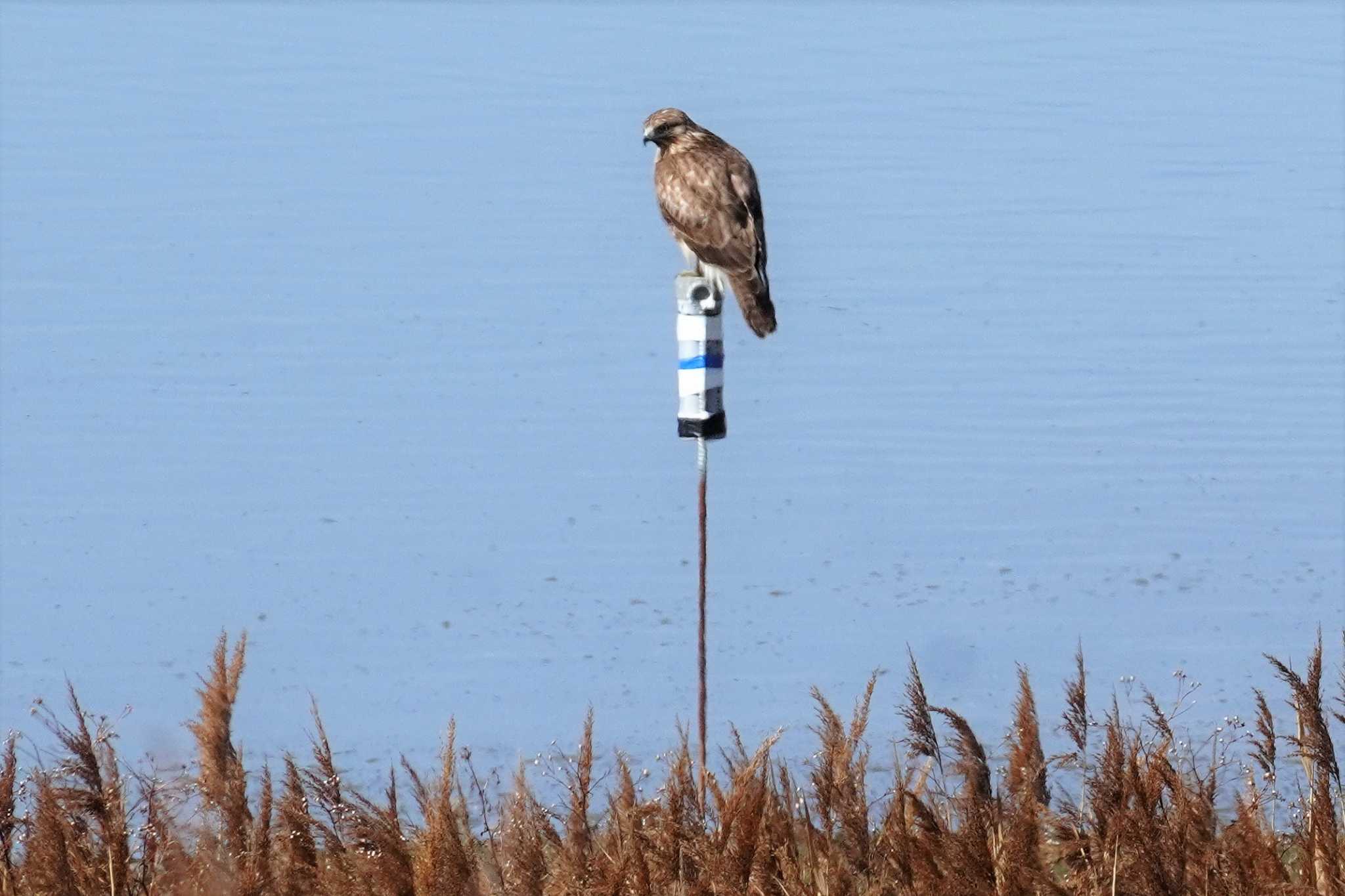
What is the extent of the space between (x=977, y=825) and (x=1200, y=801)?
0.42 metres

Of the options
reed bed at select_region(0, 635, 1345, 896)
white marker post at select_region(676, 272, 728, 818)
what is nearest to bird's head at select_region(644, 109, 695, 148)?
white marker post at select_region(676, 272, 728, 818)

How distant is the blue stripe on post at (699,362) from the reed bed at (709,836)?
1.69 meters

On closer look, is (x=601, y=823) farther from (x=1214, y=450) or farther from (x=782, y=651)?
(x=1214, y=450)

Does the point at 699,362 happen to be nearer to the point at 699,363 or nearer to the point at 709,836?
the point at 699,363

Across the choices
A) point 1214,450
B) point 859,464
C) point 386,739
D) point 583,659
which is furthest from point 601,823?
point 1214,450

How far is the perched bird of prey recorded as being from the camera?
7312 mm

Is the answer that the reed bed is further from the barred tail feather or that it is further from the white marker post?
the barred tail feather

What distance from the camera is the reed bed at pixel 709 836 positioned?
373 centimetres

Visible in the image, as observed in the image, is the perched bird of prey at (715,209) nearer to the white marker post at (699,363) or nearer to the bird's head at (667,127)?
the bird's head at (667,127)

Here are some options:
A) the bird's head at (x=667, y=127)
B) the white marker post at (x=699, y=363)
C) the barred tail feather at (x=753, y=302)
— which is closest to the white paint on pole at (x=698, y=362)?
the white marker post at (x=699, y=363)

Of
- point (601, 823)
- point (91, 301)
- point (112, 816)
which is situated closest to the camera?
point (112, 816)

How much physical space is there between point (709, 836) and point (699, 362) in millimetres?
1966

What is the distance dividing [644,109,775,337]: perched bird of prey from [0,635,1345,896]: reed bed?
3.34 m

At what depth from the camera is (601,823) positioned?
602cm
